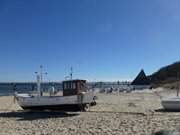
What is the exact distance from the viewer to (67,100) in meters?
21.1

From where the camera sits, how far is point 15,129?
14953 millimetres

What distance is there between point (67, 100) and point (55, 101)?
3.25 ft

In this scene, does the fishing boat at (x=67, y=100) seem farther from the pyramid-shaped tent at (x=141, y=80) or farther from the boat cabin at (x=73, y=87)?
the pyramid-shaped tent at (x=141, y=80)

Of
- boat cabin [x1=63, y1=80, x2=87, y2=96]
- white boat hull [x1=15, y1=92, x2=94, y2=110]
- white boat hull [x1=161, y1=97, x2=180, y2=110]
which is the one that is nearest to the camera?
white boat hull [x1=15, y1=92, x2=94, y2=110]

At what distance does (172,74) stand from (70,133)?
7258cm

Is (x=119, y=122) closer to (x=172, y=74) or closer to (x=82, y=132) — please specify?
(x=82, y=132)

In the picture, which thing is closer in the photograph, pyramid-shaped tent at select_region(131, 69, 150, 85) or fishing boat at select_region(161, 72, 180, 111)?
fishing boat at select_region(161, 72, 180, 111)

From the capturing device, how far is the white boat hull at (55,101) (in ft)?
69.2

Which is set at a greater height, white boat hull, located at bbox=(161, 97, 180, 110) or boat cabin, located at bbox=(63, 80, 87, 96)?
boat cabin, located at bbox=(63, 80, 87, 96)

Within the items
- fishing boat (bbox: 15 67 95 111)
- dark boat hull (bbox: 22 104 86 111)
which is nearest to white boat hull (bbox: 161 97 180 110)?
fishing boat (bbox: 15 67 95 111)

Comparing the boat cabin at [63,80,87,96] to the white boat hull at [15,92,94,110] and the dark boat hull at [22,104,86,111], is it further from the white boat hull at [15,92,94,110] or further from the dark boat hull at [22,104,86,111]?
the dark boat hull at [22,104,86,111]

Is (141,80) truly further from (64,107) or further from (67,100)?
(67,100)

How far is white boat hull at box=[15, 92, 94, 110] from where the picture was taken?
21078 millimetres

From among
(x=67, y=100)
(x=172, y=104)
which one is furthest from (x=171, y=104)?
(x=67, y=100)
